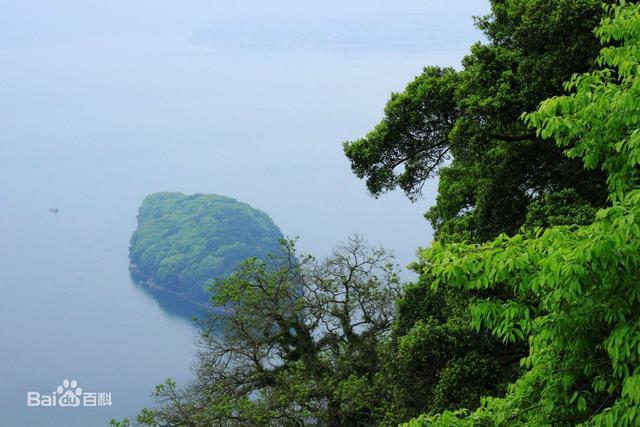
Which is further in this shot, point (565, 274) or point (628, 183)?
Answer: point (628, 183)

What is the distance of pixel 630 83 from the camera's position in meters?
4.90

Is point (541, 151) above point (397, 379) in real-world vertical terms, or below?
above

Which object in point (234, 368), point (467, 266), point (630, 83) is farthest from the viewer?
point (234, 368)

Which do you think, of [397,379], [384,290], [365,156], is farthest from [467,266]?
[384,290]

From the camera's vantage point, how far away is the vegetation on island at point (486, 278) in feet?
14.7

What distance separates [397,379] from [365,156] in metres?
2.69

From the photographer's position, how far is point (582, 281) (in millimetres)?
4199

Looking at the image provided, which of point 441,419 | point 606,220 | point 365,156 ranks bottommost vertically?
point 441,419

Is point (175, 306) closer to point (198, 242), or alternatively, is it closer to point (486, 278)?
point (198, 242)

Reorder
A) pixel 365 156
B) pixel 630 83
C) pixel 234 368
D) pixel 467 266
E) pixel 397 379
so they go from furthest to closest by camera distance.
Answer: pixel 234 368, pixel 365 156, pixel 397 379, pixel 630 83, pixel 467 266

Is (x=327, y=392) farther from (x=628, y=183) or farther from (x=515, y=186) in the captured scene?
(x=628, y=183)

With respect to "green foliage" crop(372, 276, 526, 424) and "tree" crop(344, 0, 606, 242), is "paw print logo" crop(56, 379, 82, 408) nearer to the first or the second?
"tree" crop(344, 0, 606, 242)
